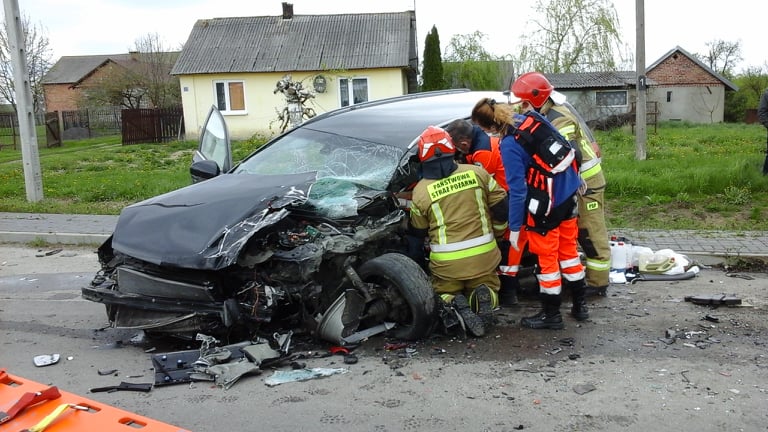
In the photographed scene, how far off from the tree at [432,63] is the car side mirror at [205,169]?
25088 millimetres

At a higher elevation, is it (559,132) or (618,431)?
(559,132)

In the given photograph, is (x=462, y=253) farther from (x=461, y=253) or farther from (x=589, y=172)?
(x=589, y=172)

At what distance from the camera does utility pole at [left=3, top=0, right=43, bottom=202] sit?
11078mm

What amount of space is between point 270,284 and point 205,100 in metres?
23.0

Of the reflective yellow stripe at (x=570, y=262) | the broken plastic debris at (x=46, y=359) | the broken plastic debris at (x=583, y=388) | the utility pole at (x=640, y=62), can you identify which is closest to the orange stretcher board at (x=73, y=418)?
the broken plastic debris at (x=46, y=359)

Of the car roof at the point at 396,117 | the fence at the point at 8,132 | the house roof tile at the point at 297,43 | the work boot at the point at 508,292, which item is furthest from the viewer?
the house roof tile at the point at 297,43

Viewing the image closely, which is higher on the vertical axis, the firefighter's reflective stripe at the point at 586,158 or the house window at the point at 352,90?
the house window at the point at 352,90

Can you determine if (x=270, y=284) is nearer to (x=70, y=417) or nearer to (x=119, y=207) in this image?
(x=70, y=417)

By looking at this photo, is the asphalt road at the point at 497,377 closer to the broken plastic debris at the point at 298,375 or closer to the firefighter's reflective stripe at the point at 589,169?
the broken plastic debris at the point at 298,375

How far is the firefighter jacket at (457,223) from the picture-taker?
4.73 meters

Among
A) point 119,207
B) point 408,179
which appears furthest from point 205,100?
point 408,179

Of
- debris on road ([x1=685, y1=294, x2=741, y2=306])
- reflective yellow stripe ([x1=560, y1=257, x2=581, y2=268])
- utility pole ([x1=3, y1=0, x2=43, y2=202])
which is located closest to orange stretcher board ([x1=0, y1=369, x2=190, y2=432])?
reflective yellow stripe ([x1=560, y1=257, x2=581, y2=268])

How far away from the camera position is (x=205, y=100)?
2592 cm

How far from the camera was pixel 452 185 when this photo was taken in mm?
4758
